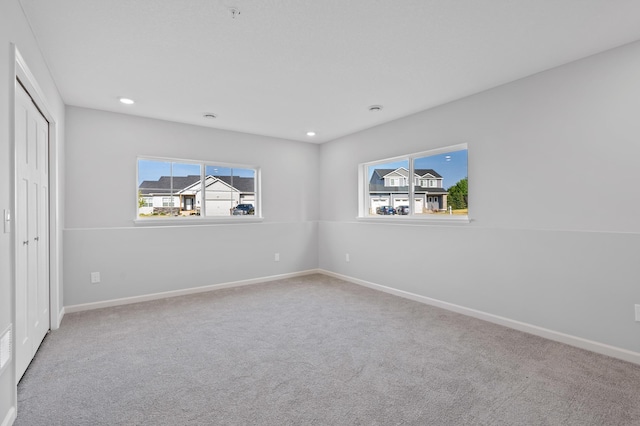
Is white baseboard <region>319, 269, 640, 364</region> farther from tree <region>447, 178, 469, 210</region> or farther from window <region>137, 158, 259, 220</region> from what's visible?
window <region>137, 158, 259, 220</region>

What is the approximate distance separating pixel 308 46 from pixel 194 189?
9.65ft

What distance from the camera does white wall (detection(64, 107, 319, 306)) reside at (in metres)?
3.70

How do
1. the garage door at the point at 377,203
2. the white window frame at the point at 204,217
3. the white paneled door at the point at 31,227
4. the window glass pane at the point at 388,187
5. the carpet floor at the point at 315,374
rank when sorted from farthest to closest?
the garage door at the point at 377,203, the window glass pane at the point at 388,187, the white window frame at the point at 204,217, the white paneled door at the point at 31,227, the carpet floor at the point at 315,374

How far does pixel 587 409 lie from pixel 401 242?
250cm

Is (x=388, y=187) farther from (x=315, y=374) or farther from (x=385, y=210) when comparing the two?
(x=315, y=374)

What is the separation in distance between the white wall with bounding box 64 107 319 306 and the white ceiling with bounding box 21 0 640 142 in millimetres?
569

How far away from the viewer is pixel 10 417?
1677 millimetres

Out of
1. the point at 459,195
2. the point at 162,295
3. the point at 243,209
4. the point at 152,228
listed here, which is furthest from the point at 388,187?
the point at 162,295

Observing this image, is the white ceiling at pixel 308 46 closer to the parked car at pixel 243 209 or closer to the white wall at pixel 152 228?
the white wall at pixel 152 228

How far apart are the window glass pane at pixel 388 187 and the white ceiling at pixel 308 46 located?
1078 mm

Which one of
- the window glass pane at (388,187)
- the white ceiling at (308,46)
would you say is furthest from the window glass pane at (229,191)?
the window glass pane at (388,187)

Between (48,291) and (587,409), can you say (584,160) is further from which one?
(48,291)

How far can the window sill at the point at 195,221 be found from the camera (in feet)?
13.6

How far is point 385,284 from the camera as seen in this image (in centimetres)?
442
